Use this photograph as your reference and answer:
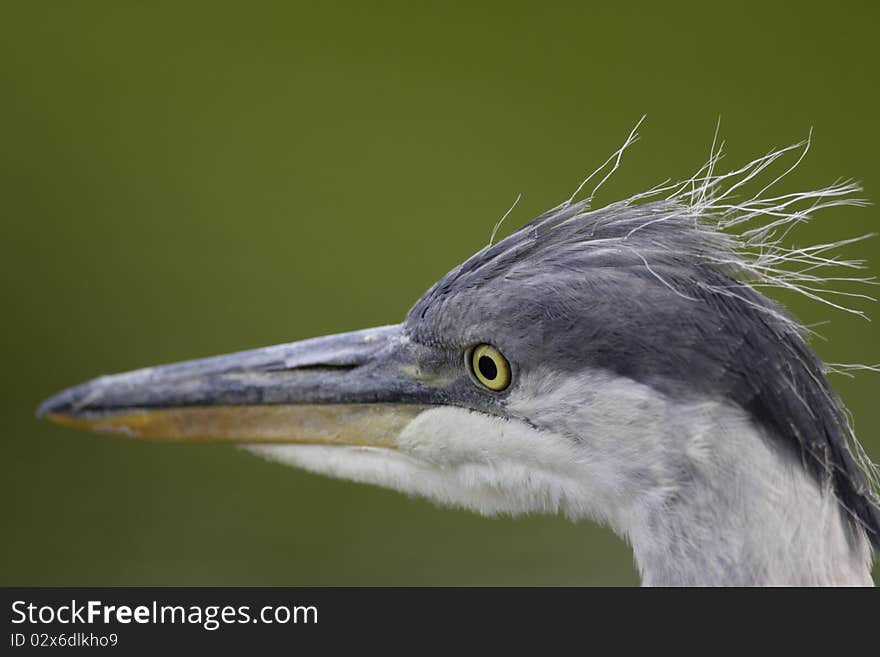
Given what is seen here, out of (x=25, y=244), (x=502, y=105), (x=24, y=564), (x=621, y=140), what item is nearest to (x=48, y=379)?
(x=25, y=244)

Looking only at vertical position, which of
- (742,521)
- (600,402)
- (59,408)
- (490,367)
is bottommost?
(742,521)

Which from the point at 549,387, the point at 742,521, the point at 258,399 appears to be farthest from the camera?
the point at 258,399

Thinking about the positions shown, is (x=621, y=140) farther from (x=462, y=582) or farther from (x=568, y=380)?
(x=568, y=380)

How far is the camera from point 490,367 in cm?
132

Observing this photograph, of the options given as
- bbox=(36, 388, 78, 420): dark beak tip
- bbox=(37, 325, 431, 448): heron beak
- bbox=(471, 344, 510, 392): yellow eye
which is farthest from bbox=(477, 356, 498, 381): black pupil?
bbox=(36, 388, 78, 420): dark beak tip

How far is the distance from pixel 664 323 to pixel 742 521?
246 mm

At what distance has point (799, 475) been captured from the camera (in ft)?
3.90

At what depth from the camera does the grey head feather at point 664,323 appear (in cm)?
118

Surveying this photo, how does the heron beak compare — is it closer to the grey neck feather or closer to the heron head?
the heron head

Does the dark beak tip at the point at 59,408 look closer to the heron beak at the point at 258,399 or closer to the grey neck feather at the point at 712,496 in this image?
the heron beak at the point at 258,399

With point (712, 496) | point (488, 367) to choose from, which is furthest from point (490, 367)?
point (712, 496)

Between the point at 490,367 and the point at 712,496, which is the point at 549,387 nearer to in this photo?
the point at 490,367

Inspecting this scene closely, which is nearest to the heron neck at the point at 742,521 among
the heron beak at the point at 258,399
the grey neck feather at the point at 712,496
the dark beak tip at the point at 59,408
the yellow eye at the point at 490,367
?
the grey neck feather at the point at 712,496

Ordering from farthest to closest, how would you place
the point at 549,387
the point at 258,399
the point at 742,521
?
the point at 258,399 → the point at 549,387 → the point at 742,521
